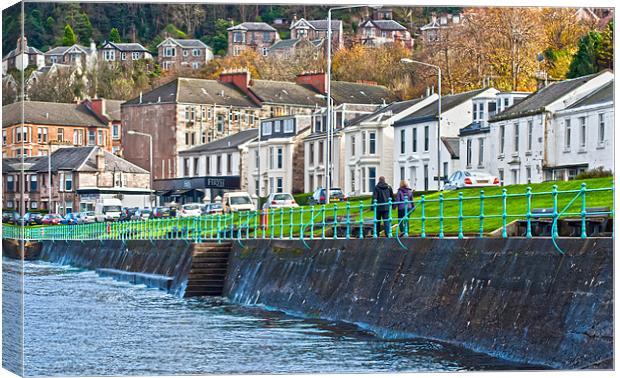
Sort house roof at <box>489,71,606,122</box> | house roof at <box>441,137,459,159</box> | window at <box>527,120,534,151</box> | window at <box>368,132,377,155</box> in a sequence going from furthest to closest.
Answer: house roof at <box>441,137,459,159</box> → window at <box>527,120,534,151</box> → house roof at <box>489,71,606,122</box> → window at <box>368,132,377,155</box>

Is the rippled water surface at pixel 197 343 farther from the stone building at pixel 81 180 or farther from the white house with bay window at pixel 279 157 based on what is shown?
the white house with bay window at pixel 279 157

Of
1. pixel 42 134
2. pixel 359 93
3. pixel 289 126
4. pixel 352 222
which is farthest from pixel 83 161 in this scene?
pixel 352 222

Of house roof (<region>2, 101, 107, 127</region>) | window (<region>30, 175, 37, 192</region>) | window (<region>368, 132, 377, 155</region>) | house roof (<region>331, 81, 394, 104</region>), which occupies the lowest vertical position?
window (<region>30, 175, 37, 192</region>)

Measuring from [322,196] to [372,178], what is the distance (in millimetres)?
1083

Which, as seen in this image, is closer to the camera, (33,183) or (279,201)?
(33,183)

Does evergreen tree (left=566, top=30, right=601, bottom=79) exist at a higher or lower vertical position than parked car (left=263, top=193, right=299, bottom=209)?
higher

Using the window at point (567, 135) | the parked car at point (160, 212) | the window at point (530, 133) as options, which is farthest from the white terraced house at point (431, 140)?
the parked car at point (160, 212)

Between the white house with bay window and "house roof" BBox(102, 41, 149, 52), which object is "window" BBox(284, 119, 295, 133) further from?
"house roof" BBox(102, 41, 149, 52)

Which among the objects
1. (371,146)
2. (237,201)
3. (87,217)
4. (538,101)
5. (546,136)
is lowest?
(87,217)

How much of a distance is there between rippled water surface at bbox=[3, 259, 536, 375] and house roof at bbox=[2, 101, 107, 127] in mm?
1896

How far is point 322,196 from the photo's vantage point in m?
28.6

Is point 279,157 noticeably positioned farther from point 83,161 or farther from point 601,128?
point 601,128

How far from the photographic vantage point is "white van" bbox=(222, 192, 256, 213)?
27509mm

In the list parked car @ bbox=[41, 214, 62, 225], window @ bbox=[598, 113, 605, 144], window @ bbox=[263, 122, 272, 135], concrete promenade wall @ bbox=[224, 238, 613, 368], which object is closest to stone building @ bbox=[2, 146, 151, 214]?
parked car @ bbox=[41, 214, 62, 225]
